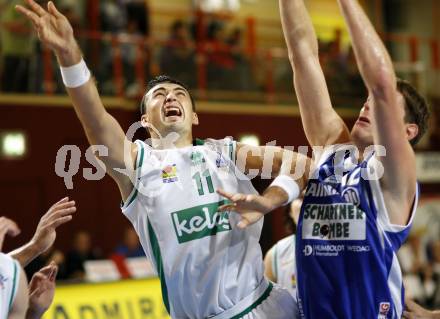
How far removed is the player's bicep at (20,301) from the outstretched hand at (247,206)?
1103 mm

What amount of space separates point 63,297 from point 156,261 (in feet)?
13.9

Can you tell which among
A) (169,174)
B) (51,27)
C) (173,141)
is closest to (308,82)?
(173,141)

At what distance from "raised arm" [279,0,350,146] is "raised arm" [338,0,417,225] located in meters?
0.66

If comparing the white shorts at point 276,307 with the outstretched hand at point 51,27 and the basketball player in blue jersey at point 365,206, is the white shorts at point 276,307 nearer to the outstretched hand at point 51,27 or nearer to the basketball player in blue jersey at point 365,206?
the basketball player in blue jersey at point 365,206

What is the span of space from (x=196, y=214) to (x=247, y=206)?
1.72ft

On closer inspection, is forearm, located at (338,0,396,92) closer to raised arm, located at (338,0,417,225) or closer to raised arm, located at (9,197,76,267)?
raised arm, located at (338,0,417,225)

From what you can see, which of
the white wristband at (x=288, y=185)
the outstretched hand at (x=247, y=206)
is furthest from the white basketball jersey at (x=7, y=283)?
the white wristband at (x=288, y=185)

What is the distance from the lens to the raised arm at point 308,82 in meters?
4.65

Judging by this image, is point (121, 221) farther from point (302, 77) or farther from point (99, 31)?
point (302, 77)

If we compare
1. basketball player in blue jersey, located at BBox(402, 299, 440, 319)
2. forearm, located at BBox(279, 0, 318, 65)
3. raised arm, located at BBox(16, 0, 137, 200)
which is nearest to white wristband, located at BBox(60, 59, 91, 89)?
raised arm, located at BBox(16, 0, 137, 200)

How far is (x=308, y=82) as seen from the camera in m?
4.65

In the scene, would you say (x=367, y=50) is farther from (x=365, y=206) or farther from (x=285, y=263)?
(x=285, y=263)

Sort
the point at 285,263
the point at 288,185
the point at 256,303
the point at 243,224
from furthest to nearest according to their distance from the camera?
the point at 285,263
the point at 256,303
the point at 288,185
the point at 243,224

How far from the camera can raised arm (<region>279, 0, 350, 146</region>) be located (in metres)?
4.65
